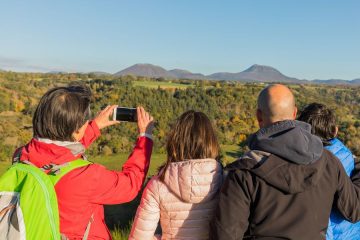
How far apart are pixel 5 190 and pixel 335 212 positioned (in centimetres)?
223

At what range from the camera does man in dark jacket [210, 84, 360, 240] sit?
2336 mm

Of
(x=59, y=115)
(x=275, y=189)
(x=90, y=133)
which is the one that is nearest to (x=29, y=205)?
(x=59, y=115)

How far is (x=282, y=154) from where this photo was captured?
234 centimetres

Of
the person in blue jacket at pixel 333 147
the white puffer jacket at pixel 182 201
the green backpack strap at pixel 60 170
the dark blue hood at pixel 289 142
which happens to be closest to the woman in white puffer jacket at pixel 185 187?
the white puffer jacket at pixel 182 201

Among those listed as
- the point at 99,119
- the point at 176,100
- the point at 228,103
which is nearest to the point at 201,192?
the point at 99,119

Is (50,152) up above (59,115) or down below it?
below

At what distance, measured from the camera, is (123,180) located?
8.13ft

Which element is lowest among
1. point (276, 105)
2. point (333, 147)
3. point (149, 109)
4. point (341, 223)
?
point (149, 109)

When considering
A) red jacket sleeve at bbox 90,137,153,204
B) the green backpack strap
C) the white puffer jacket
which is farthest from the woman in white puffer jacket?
the green backpack strap

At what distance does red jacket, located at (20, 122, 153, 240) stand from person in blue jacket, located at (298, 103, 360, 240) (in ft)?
5.09

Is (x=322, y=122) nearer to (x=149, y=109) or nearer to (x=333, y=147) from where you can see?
(x=333, y=147)

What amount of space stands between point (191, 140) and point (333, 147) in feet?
4.15

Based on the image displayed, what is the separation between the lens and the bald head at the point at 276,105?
8.33 feet

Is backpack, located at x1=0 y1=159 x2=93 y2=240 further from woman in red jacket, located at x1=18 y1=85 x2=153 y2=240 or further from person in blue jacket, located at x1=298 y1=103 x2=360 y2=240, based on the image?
person in blue jacket, located at x1=298 y1=103 x2=360 y2=240
